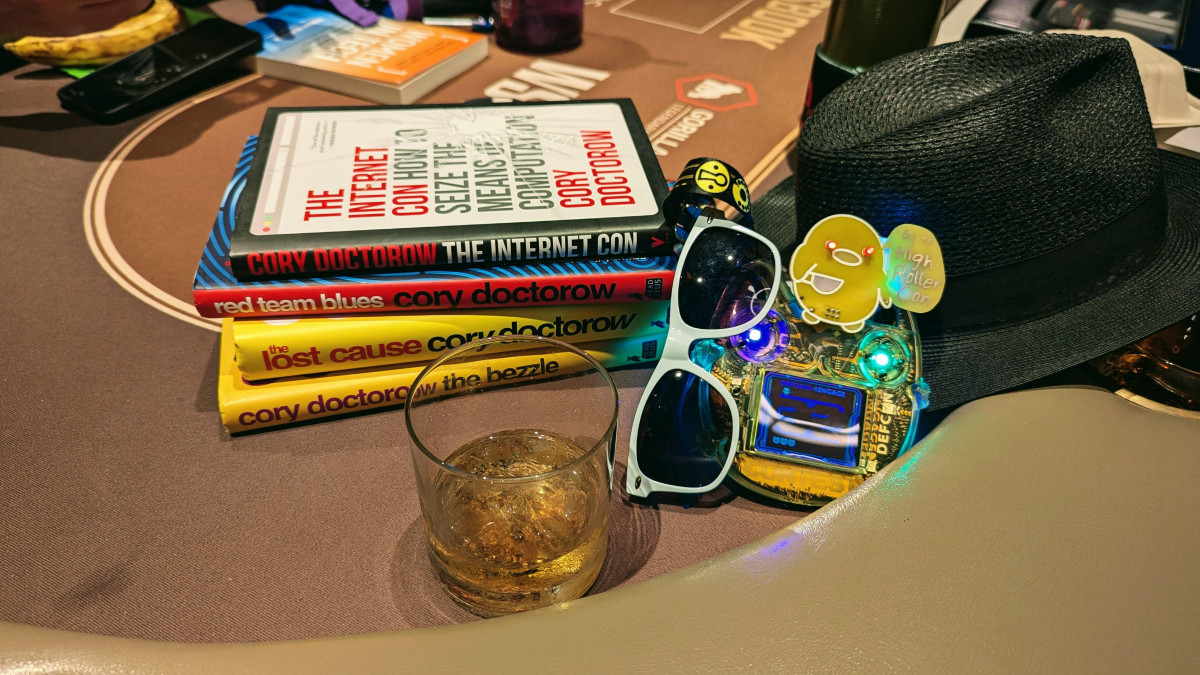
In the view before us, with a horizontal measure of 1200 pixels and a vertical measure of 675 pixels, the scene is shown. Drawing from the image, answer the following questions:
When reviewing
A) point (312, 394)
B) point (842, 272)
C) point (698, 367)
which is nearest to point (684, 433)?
point (698, 367)

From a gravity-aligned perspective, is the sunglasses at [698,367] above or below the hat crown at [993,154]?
below

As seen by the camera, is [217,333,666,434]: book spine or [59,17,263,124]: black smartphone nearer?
[217,333,666,434]: book spine

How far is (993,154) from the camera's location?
580mm

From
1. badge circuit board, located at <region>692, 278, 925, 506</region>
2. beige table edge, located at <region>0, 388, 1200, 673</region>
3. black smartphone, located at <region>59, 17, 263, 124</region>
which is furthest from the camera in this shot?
black smartphone, located at <region>59, 17, 263, 124</region>

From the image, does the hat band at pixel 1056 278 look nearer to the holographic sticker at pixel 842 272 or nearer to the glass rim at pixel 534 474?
the holographic sticker at pixel 842 272

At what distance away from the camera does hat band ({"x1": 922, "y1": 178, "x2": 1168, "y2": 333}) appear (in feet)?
2.02

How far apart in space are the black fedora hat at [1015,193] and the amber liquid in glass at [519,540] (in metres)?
0.30

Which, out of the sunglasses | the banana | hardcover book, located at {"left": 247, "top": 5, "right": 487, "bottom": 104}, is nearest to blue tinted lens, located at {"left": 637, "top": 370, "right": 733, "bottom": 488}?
the sunglasses

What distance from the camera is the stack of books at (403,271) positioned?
63cm

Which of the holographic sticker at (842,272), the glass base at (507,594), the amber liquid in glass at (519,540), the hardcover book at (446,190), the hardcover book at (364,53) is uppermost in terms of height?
the holographic sticker at (842,272)

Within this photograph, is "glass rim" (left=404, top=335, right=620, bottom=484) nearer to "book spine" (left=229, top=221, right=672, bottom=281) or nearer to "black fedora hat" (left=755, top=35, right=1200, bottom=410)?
"book spine" (left=229, top=221, right=672, bottom=281)

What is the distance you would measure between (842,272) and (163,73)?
0.96 meters

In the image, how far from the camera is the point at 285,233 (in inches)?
25.5

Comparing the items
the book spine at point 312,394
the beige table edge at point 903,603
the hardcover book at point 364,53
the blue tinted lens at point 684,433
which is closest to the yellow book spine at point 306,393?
the book spine at point 312,394
